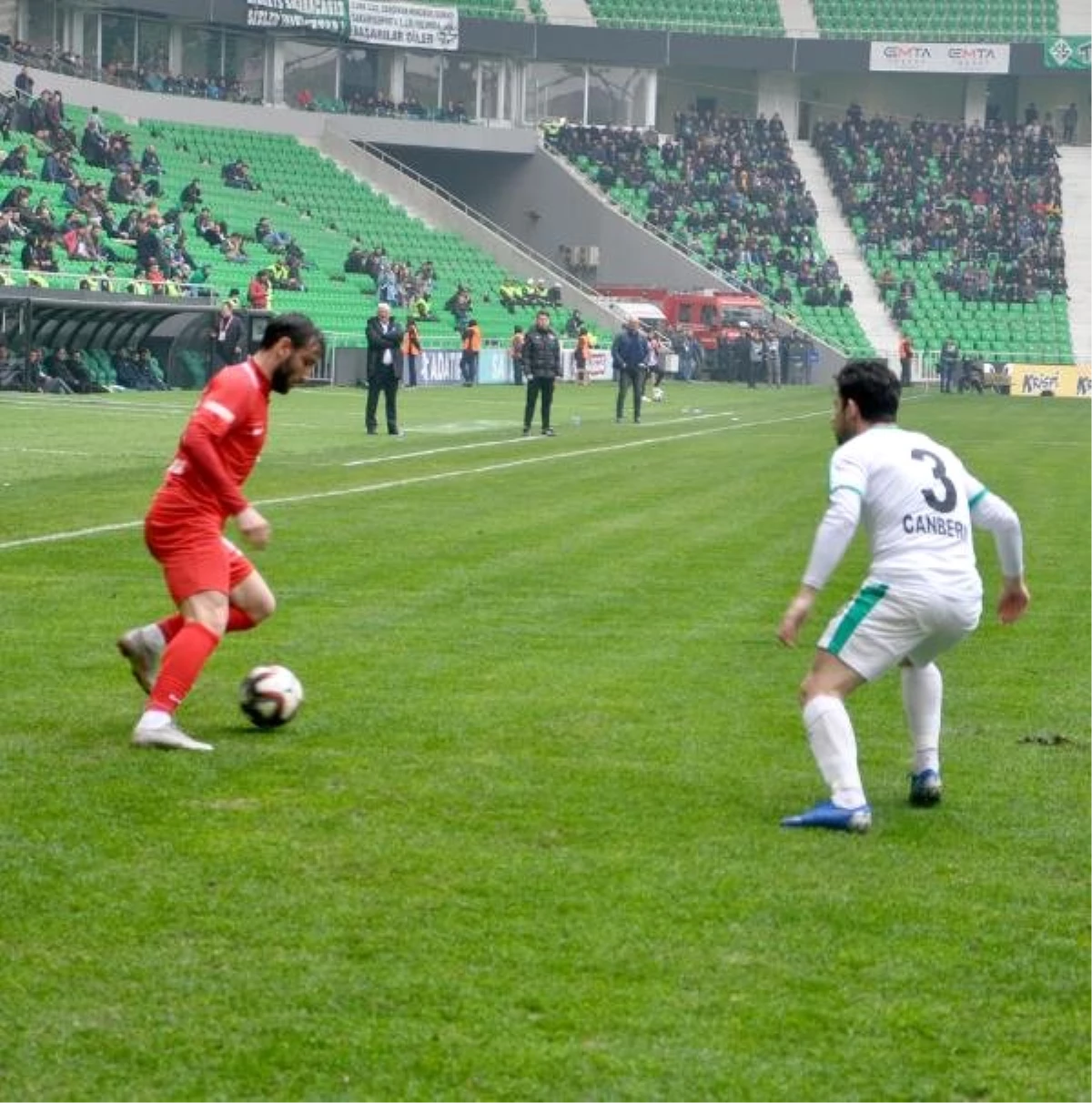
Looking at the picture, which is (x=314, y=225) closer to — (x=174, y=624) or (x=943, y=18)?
(x=943, y=18)

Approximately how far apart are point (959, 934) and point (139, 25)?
6438 cm

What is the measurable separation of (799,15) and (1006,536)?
259ft

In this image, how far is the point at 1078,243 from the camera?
79.4 metres

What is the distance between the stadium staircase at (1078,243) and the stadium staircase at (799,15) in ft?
33.5

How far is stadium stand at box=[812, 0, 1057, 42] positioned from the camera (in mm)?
83750

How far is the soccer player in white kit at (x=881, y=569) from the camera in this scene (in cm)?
789

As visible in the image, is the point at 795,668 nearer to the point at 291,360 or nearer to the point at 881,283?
the point at 291,360

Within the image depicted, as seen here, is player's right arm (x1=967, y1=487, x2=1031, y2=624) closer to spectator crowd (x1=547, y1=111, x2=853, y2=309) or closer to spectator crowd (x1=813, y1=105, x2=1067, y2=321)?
spectator crowd (x1=547, y1=111, x2=853, y2=309)

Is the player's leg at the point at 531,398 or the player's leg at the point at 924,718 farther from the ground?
the player's leg at the point at 924,718

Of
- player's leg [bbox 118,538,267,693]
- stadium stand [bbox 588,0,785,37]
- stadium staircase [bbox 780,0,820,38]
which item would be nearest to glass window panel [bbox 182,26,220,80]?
stadium stand [bbox 588,0,785,37]

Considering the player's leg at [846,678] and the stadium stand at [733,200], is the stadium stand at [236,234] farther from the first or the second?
the player's leg at [846,678]

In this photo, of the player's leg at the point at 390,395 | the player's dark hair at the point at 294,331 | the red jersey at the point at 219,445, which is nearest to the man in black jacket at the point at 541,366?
the player's leg at the point at 390,395

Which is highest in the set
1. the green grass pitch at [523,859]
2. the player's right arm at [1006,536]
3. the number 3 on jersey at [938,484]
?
the number 3 on jersey at [938,484]

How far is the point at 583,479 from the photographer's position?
2506cm
